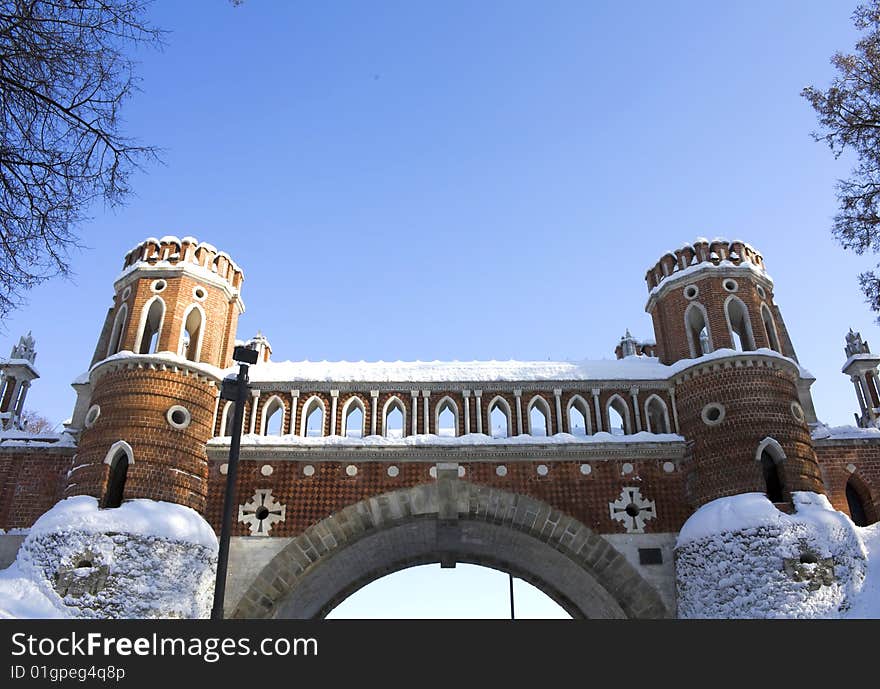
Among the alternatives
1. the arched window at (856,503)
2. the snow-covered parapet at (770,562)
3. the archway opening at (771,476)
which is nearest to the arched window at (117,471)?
the snow-covered parapet at (770,562)

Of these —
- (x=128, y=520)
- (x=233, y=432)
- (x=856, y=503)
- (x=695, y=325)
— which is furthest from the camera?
(x=695, y=325)

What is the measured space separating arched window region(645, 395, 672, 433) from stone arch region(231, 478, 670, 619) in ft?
11.4

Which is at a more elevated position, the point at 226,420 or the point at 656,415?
the point at 656,415

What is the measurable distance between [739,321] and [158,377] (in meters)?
15.1

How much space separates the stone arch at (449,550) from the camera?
17.0m

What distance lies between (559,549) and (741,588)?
410cm

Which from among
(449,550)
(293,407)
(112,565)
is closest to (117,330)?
(293,407)

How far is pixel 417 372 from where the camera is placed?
19.6 meters

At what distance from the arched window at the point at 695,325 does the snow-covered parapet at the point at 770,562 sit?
4.35 metres

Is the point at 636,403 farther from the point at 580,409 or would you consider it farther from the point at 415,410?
the point at 415,410

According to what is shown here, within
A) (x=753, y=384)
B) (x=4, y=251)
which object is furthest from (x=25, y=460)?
(x=753, y=384)

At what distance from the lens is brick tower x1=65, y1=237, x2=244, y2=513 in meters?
16.9

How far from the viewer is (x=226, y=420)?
1889cm

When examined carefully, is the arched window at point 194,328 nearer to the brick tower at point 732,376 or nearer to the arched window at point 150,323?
the arched window at point 150,323
